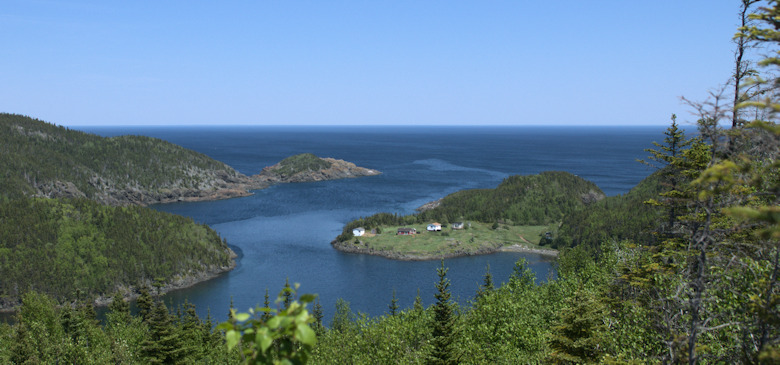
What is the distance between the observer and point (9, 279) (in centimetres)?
9006

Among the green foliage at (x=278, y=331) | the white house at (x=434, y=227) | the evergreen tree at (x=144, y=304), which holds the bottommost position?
the white house at (x=434, y=227)

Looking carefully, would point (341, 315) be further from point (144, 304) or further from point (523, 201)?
point (523, 201)

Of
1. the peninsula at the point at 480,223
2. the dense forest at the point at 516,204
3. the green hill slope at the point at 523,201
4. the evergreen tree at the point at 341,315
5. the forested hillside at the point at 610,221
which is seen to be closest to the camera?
the evergreen tree at the point at 341,315

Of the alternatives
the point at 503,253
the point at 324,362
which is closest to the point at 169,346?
the point at 324,362

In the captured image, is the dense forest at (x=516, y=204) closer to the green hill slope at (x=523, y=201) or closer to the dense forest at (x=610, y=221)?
the green hill slope at (x=523, y=201)

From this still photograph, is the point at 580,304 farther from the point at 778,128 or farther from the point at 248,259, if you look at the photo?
the point at 248,259

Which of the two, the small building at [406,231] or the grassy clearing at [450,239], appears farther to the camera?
the small building at [406,231]

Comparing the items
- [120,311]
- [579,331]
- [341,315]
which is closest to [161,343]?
[341,315]

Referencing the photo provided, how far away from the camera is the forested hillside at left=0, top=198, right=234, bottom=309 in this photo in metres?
93.4

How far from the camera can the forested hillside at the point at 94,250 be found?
93.4 metres

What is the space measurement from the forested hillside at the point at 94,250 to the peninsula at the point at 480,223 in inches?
1404

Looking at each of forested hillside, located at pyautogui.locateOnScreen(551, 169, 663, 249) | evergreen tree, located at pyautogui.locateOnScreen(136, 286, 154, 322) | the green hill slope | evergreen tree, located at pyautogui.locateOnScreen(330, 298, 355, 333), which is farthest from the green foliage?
the green hill slope

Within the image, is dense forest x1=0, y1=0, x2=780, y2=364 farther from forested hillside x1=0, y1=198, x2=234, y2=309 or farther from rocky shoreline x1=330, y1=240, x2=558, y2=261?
rocky shoreline x1=330, y1=240, x2=558, y2=261

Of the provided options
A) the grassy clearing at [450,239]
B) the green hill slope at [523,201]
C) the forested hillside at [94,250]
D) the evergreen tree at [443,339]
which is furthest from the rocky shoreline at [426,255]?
the evergreen tree at [443,339]
